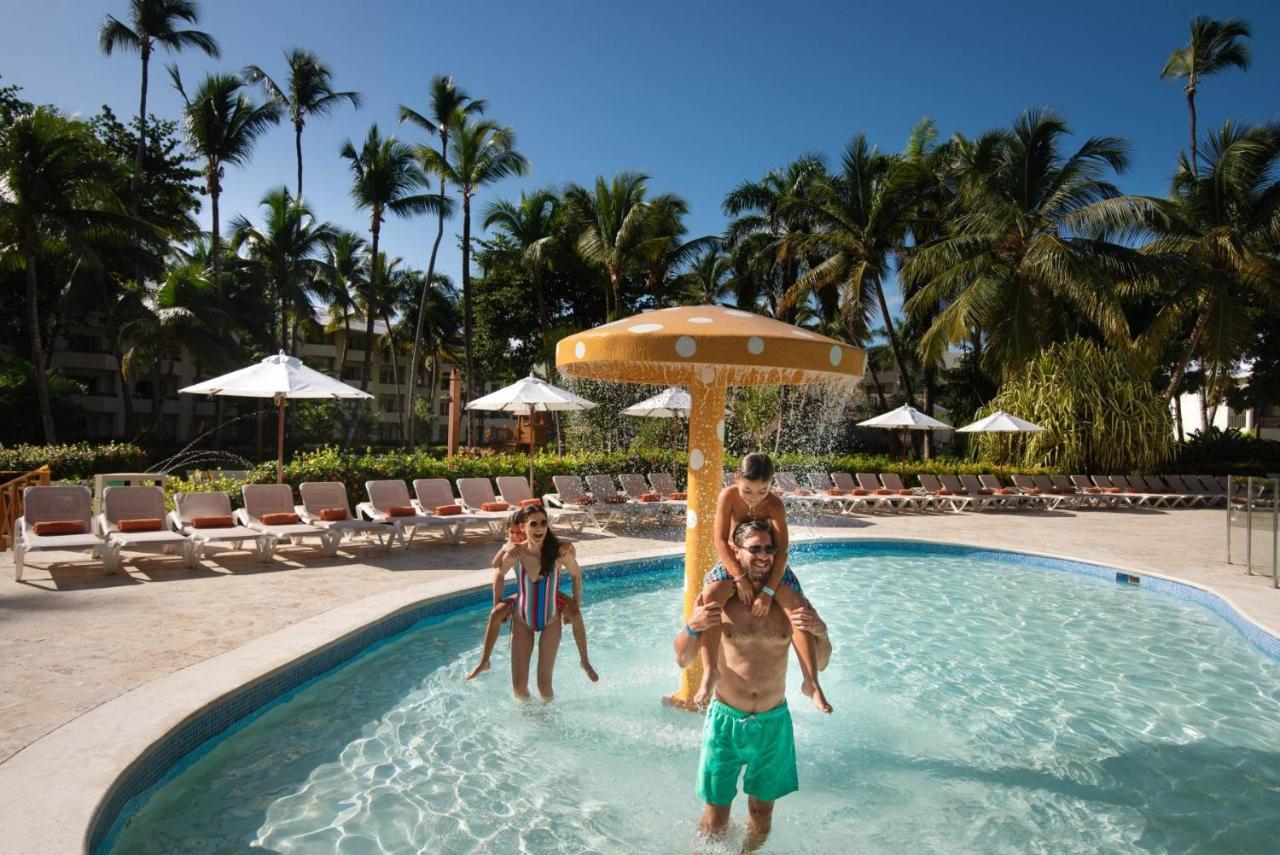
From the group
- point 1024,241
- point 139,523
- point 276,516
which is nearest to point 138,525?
point 139,523

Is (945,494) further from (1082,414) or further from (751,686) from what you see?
(751,686)

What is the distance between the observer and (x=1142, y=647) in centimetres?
778

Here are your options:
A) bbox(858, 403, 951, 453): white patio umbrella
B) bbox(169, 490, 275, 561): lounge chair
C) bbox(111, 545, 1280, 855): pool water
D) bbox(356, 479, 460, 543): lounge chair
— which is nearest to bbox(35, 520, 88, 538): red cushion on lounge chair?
bbox(169, 490, 275, 561): lounge chair

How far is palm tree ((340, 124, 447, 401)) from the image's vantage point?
30094 mm

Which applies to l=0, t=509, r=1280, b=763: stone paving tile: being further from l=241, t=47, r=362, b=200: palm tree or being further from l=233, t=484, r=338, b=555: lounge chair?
l=241, t=47, r=362, b=200: palm tree

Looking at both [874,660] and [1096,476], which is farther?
[1096,476]

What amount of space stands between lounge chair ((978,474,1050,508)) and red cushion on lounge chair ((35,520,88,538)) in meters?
19.6

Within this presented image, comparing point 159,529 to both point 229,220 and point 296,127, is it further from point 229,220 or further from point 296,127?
point 229,220

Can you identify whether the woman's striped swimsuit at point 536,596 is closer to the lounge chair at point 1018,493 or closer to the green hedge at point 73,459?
the green hedge at point 73,459

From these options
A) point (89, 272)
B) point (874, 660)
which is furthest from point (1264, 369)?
point (89, 272)

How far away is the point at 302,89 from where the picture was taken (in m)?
32.4

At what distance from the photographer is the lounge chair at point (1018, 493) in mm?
20453

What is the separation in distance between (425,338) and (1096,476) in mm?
44661

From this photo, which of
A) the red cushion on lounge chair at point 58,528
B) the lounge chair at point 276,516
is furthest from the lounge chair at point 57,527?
the lounge chair at point 276,516
